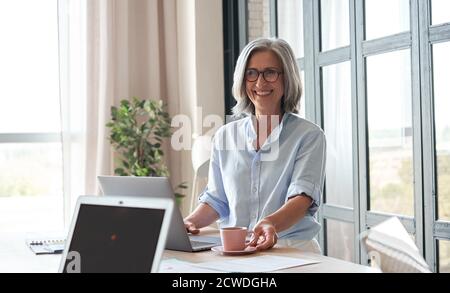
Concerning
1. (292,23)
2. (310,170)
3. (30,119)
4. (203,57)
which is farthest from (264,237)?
(30,119)

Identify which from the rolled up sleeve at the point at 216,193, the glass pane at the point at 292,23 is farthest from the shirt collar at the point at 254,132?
the glass pane at the point at 292,23

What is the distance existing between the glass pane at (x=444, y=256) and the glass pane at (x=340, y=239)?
0.71 meters

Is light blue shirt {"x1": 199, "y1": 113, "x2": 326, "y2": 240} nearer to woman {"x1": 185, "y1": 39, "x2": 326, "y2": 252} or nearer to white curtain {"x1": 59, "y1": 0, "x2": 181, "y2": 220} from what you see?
woman {"x1": 185, "y1": 39, "x2": 326, "y2": 252}

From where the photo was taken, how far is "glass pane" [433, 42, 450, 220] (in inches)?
111

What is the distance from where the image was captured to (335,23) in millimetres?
3678

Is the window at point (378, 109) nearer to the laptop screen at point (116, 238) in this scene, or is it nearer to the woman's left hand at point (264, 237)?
the woman's left hand at point (264, 237)

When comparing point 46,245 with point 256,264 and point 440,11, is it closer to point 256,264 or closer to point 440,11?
point 256,264

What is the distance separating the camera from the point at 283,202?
2.10 meters

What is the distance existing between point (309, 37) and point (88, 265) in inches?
114

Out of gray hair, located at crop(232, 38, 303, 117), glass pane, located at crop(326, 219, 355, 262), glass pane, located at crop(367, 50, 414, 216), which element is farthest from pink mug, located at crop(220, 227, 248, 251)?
glass pane, located at crop(326, 219, 355, 262)

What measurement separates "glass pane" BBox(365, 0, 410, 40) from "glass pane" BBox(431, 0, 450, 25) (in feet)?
0.62

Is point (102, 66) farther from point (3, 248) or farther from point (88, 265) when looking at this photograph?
point (88, 265)

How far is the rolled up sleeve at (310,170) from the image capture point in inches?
78.2
